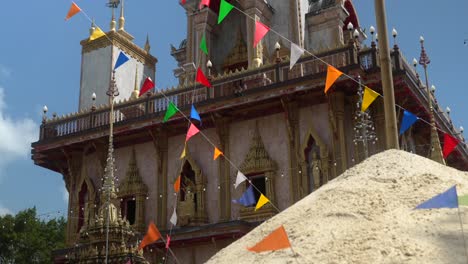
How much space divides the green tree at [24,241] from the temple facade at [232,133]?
15.0m

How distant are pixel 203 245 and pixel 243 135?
4.05m

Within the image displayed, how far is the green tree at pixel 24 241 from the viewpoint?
3966 cm

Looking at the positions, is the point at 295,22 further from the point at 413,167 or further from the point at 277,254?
the point at 277,254

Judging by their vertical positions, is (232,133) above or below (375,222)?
above

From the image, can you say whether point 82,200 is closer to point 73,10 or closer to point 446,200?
point 73,10

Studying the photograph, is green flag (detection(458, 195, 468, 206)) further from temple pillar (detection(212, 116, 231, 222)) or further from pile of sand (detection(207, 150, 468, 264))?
temple pillar (detection(212, 116, 231, 222))

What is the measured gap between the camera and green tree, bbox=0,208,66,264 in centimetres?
3966

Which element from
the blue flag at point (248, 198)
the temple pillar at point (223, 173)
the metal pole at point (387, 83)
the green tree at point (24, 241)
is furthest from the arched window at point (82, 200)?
the metal pole at point (387, 83)

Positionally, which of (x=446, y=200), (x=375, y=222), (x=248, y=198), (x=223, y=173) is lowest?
(x=375, y=222)

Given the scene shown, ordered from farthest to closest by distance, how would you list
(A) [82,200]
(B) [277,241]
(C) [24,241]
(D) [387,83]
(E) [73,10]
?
1. (C) [24,241]
2. (A) [82,200]
3. (E) [73,10]
4. (D) [387,83]
5. (B) [277,241]

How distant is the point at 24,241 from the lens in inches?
1572

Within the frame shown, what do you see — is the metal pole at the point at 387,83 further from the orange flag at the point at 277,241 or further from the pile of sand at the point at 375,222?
the orange flag at the point at 277,241

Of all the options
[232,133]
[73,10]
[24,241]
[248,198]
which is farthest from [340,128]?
[24,241]

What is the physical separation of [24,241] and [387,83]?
33.4 m
